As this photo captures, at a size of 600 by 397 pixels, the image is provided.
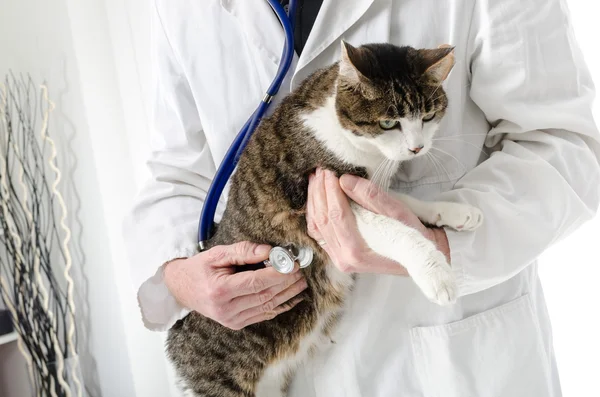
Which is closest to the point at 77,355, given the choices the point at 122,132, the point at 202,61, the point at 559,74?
the point at 122,132

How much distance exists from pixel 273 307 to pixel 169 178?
0.38 metres

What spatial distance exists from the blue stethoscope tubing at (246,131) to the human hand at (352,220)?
192mm

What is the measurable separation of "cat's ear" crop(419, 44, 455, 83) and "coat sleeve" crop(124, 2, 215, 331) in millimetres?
511

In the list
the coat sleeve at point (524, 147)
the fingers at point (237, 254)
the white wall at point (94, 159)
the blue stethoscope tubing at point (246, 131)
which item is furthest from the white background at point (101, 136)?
the coat sleeve at point (524, 147)

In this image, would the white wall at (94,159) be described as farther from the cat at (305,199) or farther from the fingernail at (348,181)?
the fingernail at (348,181)

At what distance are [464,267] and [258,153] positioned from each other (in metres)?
0.43

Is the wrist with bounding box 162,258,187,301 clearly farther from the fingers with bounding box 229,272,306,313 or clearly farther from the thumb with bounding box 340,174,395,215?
the thumb with bounding box 340,174,395,215

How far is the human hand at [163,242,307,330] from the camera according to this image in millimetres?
963

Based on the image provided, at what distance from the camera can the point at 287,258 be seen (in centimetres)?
95

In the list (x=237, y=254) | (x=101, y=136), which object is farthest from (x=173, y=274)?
(x=101, y=136)

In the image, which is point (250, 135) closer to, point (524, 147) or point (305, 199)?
point (305, 199)

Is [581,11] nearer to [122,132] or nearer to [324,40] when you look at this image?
[324,40]

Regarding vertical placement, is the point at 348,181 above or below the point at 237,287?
above

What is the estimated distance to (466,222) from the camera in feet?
2.78
